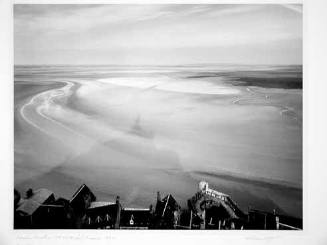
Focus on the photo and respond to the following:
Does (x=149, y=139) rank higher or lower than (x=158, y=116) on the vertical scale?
lower

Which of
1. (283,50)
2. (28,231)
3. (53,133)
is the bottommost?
(28,231)

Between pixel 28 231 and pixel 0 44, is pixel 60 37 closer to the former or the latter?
pixel 0 44

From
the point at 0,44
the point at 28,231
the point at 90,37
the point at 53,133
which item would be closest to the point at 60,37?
the point at 90,37

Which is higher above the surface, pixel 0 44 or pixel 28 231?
pixel 0 44

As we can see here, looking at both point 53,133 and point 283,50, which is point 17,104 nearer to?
point 53,133
